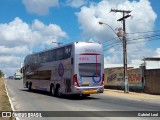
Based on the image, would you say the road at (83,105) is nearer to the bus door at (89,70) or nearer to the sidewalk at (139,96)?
the bus door at (89,70)

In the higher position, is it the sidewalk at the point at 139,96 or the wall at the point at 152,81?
the wall at the point at 152,81

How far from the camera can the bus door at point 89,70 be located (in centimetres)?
2584

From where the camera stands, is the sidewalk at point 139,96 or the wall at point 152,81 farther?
the wall at point 152,81

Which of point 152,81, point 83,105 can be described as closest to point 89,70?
point 83,105

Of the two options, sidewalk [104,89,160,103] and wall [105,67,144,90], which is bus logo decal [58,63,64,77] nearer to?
sidewalk [104,89,160,103]

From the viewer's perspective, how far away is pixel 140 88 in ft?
126

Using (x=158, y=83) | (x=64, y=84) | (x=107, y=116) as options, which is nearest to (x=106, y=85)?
(x=158, y=83)

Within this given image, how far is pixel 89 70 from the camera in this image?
26234 millimetres

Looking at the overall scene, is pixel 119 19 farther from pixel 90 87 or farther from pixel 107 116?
pixel 107 116

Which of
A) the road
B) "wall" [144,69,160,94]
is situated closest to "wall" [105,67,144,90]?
"wall" [144,69,160,94]

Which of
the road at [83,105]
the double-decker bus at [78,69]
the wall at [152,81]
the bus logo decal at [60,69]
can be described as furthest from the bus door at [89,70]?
the wall at [152,81]

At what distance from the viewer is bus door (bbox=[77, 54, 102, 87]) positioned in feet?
84.8

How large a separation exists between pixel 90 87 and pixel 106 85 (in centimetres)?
2292

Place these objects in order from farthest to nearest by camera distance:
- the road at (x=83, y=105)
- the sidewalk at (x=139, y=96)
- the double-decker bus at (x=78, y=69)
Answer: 1. the sidewalk at (x=139, y=96)
2. the double-decker bus at (x=78, y=69)
3. the road at (x=83, y=105)
